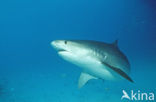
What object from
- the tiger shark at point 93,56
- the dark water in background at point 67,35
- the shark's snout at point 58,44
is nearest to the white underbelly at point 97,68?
the tiger shark at point 93,56

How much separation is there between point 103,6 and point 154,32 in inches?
972

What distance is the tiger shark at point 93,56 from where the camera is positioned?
3.25 meters

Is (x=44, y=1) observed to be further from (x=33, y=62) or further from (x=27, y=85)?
(x=27, y=85)

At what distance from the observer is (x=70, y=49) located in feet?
10.8

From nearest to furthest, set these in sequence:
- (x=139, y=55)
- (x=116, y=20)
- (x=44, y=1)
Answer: (x=139, y=55) < (x=116, y=20) < (x=44, y=1)

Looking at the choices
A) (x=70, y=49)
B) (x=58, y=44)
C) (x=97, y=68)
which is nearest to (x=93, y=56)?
(x=97, y=68)

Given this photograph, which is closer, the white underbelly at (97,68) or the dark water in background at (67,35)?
the white underbelly at (97,68)

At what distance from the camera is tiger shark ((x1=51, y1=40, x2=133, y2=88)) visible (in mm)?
3250

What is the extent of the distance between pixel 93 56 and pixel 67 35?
68166 millimetres

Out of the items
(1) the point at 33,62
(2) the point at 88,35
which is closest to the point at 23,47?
(1) the point at 33,62

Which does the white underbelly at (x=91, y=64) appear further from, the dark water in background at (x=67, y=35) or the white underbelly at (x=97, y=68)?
the dark water in background at (x=67, y=35)

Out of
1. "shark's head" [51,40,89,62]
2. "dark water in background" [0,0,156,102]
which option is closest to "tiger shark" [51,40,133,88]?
"shark's head" [51,40,89,62]

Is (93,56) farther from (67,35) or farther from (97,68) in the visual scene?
(67,35)

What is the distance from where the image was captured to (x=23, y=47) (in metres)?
69.2
